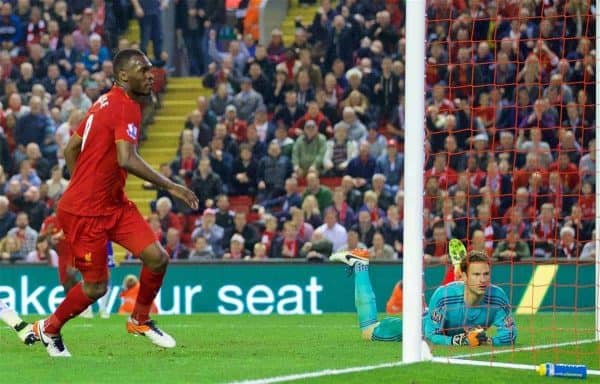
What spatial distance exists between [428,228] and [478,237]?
0.92 metres

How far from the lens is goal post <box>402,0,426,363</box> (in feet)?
32.9

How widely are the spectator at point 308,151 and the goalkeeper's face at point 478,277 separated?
969 centimetres

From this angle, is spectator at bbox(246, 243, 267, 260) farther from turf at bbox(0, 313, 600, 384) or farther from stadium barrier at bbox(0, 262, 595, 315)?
turf at bbox(0, 313, 600, 384)

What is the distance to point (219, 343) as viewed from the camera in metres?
11.8

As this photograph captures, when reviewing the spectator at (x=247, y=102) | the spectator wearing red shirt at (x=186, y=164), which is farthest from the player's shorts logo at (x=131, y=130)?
the spectator at (x=247, y=102)

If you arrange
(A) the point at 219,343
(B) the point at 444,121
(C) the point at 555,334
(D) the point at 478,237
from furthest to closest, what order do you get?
1. (B) the point at 444,121
2. (D) the point at 478,237
3. (C) the point at 555,334
4. (A) the point at 219,343

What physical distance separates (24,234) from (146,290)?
10.0 m

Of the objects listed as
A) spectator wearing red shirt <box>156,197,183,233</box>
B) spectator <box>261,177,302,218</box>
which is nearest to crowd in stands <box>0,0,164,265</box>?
spectator wearing red shirt <box>156,197,183,233</box>

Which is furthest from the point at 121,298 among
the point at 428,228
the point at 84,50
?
the point at 84,50

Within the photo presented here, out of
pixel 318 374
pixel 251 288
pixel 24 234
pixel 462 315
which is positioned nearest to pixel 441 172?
pixel 251 288

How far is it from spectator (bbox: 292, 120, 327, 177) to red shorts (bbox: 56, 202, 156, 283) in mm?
10724

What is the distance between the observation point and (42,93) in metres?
23.0

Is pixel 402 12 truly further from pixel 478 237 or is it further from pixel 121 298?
pixel 121 298

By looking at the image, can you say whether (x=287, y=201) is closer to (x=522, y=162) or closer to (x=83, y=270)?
(x=522, y=162)
